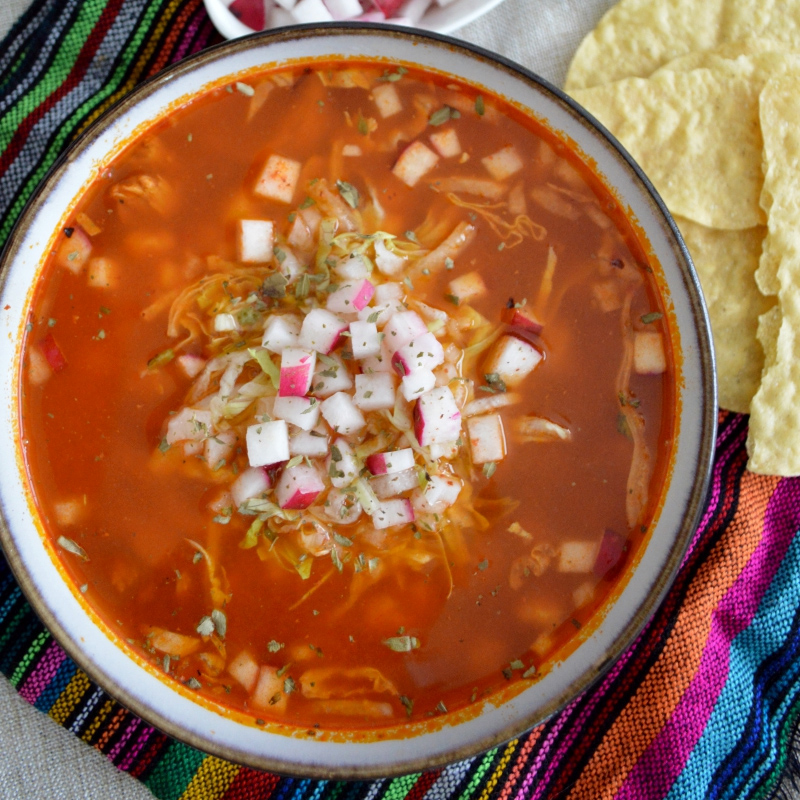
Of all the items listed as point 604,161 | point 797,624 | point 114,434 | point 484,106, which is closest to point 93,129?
point 114,434

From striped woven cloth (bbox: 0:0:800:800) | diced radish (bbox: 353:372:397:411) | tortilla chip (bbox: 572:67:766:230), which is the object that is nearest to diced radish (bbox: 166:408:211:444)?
diced radish (bbox: 353:372:397:411)

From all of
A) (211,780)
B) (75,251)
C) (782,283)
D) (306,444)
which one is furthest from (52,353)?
(782,283)

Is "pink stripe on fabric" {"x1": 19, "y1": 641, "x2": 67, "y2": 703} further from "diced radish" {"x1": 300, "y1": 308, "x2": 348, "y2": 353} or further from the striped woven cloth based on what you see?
"diced radish" {"x1": 300, "y1": 308, "x2": 348, "y2": 353}

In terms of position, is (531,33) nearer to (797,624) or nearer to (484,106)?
(484,106)

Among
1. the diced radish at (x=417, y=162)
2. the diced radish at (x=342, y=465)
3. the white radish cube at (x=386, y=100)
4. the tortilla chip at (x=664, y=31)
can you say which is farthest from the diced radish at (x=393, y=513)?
the tortilla chip at (x=664, y=31)

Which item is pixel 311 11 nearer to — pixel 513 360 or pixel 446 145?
pixel 446 145

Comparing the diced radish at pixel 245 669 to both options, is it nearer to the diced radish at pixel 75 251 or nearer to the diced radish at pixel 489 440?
the diced radish at pixel 489 440
